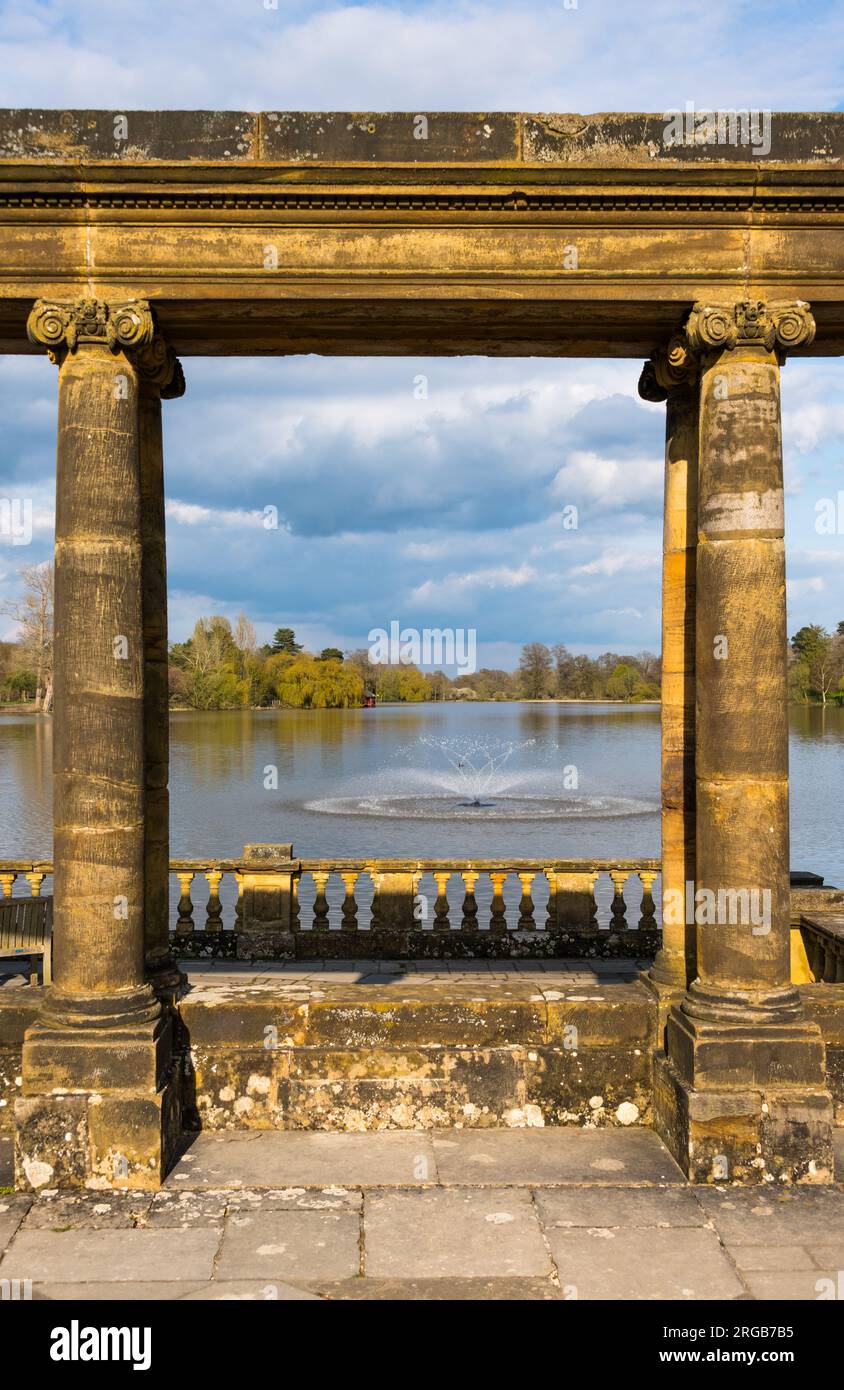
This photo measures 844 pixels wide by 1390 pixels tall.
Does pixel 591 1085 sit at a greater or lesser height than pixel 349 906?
lesser

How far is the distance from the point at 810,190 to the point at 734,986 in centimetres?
420

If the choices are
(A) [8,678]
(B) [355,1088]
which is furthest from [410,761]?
(B) [355,1088]

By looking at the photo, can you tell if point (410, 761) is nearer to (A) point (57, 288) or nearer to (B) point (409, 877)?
(B) point (409, 877)

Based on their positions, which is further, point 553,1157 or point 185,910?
point 185,910

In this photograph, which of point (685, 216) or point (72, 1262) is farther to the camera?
point (685, 216)

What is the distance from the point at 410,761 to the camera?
49.3m

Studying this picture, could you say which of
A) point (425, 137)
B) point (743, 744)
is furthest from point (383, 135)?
point (743, 744)

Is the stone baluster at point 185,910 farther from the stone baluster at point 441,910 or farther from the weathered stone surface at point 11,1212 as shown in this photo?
the weathered stone surface at point 11,1212

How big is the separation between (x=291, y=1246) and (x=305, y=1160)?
0.95 metres

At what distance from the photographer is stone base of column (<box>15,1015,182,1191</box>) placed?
18.0ft

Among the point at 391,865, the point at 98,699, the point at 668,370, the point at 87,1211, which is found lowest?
the point at 87,1211

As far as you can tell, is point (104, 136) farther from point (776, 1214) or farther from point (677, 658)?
point (776, 1214)

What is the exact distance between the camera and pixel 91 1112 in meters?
5.55

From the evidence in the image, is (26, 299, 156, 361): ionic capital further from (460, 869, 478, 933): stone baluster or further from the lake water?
the lake water
